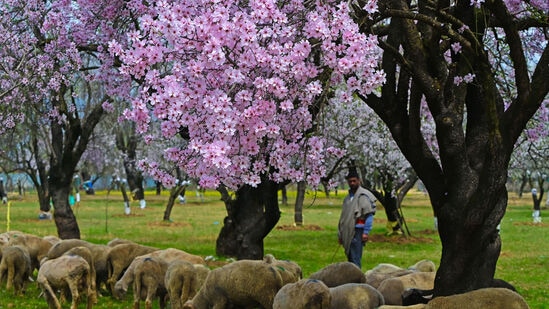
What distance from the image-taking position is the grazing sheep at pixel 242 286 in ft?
31.3

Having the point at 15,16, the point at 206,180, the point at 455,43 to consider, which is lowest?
the point at 206,180

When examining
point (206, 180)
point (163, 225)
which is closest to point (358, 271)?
point (206, 180)

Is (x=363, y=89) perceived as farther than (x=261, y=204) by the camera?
No

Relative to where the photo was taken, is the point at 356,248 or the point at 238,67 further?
the point at 356,248

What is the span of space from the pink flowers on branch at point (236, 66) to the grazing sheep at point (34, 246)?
29.2 feet

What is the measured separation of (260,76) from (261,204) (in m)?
11.0

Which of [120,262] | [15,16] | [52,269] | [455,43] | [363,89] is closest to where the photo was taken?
[363,89]

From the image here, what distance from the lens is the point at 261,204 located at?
1847 cm

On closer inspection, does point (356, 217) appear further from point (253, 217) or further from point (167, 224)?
point (167, 224)

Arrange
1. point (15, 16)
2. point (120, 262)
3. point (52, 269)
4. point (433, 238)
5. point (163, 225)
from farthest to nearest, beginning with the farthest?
point (163, 225), point (433, 238), point (15, 16), point (120, 262), point (52, 269)

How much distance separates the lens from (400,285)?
10086 millimetres

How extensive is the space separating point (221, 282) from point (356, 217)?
4016mm

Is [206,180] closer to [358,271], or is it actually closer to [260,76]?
[260,76]

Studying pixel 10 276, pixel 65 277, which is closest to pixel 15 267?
pixel 10 276
